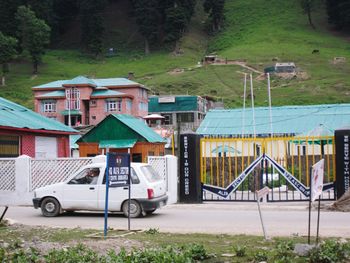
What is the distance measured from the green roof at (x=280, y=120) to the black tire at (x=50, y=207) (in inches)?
1169

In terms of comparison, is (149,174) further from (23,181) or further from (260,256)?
(260,256)

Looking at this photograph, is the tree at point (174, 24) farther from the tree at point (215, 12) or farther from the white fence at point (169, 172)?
the white fence at point (169, 172)

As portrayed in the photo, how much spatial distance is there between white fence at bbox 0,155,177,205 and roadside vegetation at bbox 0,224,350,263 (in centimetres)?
773

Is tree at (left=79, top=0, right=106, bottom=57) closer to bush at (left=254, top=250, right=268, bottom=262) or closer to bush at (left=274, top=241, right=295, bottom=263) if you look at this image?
bush at (left=274, top=241, right=295, bottom=263)

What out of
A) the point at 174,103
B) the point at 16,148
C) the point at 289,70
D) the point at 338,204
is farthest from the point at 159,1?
the point at 338,204

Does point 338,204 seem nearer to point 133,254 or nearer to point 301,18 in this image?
point 133,254

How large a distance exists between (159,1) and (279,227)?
111052 millimetres

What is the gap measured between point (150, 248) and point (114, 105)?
213 feet

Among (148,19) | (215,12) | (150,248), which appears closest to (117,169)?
(150,248)

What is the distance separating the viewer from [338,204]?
16.4 m

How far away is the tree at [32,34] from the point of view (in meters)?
101

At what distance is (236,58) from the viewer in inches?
3856

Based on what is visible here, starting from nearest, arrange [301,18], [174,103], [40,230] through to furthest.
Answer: [40,230] → [174,103] → [301,18]

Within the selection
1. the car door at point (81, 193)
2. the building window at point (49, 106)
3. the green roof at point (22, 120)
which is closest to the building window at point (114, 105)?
the building window at point (49, 106)
